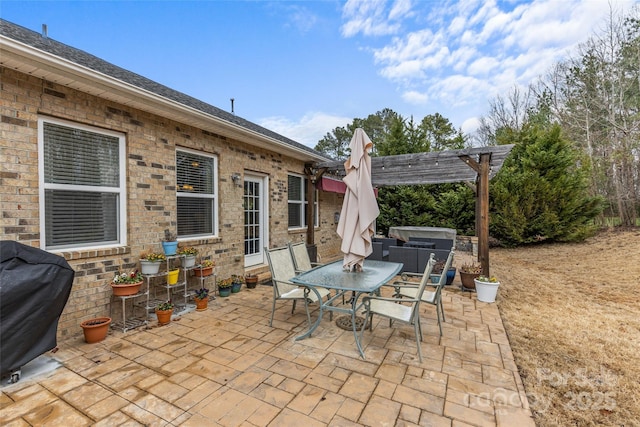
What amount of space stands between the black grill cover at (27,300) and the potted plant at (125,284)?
2.84 ft

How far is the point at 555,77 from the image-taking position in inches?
648

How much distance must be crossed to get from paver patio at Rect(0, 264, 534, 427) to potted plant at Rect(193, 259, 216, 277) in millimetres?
1143

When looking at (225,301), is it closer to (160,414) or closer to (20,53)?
(160,414)

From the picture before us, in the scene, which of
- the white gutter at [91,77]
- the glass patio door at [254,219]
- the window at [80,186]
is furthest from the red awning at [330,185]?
the window at [80,186]

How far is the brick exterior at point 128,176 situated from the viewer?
3203 mm

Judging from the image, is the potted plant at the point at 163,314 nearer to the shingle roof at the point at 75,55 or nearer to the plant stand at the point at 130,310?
the plant stand at the point at 130,310

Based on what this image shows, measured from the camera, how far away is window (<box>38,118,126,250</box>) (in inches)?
139

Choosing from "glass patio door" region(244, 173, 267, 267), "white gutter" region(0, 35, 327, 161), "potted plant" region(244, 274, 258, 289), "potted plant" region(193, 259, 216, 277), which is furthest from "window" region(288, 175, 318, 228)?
"potted plant" region(193, 259, 216, 277)

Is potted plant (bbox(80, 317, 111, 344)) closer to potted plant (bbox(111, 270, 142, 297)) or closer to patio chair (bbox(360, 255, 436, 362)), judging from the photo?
potted plant (bbox(111, 270, 142, 297))

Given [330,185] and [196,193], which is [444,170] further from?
[196,193]

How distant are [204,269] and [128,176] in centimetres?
197

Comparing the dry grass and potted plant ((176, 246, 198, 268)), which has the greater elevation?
potted plant ((176, 246, 198, 268))

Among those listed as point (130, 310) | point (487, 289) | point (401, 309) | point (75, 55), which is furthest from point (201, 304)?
point (487, 289)

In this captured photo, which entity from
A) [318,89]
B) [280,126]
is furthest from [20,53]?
[280,126]
